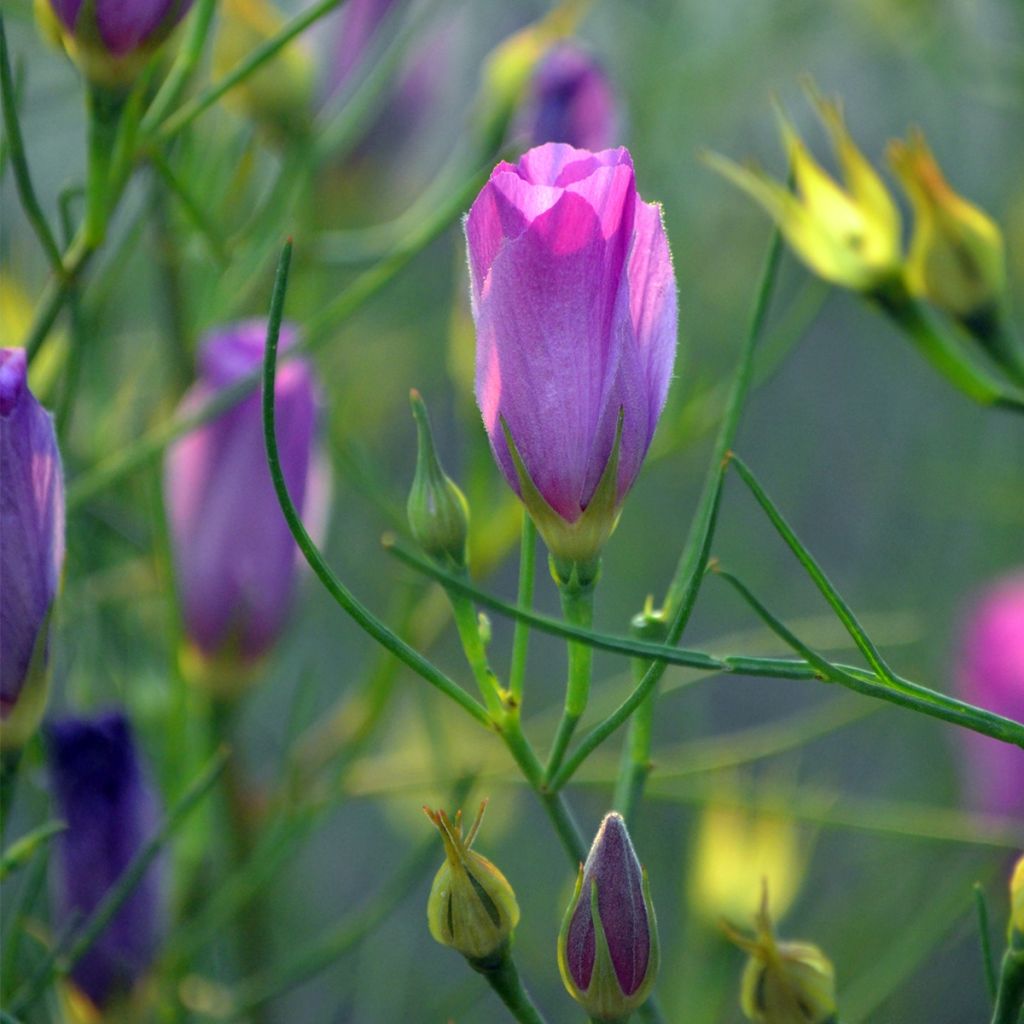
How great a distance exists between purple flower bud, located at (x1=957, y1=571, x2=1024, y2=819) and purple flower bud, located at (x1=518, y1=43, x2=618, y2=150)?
0.79ft

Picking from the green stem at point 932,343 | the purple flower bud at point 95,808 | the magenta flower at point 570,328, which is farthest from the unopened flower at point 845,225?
the purple flower bud at point 95,808

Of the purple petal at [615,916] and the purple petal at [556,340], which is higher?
the purple petal at [556,340]

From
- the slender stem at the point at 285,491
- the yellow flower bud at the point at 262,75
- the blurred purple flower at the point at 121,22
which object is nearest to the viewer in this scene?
the slender stem at the point at 285,491

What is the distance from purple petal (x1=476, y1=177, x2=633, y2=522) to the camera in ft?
0.81

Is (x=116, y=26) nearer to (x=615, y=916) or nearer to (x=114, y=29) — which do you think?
(x=114, y=29)

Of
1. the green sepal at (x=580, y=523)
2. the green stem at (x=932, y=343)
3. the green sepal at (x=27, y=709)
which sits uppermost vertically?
the green stem at (x=932, y=343)

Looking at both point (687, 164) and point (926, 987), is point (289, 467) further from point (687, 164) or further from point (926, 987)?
point (926, 987)

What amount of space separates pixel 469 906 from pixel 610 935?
0.08ft

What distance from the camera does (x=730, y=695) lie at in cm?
148

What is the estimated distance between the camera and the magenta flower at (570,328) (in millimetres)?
247

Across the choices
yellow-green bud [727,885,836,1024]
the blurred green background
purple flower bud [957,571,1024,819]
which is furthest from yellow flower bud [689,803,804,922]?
yellow-green bud [727,885,836,1024]

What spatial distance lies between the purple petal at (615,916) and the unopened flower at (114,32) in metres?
0.20

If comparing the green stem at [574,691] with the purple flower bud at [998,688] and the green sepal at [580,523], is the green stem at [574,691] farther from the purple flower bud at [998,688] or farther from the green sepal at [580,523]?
the purple flower bud at [998,688]

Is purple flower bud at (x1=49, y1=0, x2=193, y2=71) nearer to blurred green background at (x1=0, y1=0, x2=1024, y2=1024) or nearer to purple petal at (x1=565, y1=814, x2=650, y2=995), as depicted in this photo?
blurred green background at (x1=0, y1=0, x2=1024, y2=1024)
